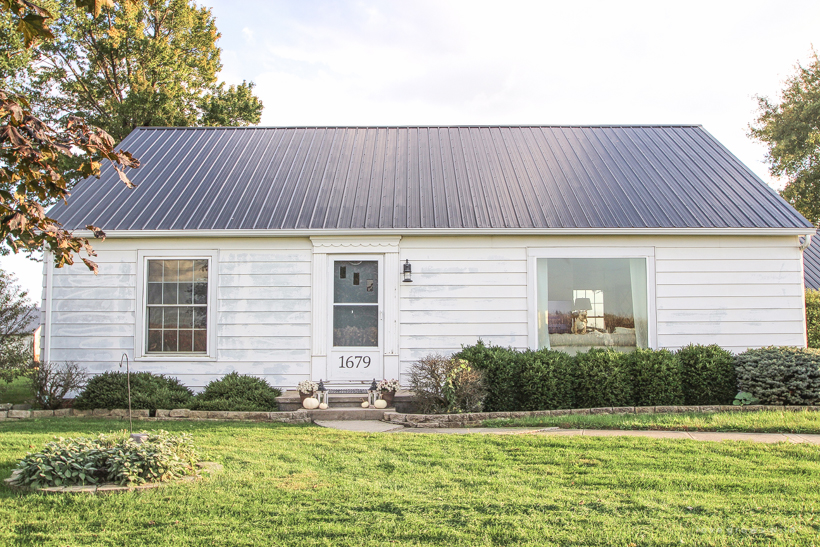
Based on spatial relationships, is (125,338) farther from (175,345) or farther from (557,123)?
(557,123)

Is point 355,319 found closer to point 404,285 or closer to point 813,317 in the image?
point 404,285

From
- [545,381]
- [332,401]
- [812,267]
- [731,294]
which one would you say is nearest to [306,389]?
[332,401]

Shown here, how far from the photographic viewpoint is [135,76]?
61.5 feet

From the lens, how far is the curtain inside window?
10211mm

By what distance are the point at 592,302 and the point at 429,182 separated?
12.7 ft

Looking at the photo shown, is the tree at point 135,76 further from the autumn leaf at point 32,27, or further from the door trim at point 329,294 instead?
the autumn leaf at point 32,27

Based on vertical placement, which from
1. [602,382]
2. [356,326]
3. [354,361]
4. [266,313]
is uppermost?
[266,313]

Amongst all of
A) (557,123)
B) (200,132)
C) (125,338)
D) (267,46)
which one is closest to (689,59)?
(557,123)

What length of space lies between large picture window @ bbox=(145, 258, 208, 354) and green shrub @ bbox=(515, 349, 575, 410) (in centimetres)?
545

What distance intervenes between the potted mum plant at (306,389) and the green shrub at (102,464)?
376cm

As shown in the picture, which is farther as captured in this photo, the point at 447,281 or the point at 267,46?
the point at 267,46

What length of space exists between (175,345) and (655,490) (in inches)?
322

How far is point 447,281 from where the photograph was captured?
10.2 metres

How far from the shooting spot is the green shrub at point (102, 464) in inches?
194
